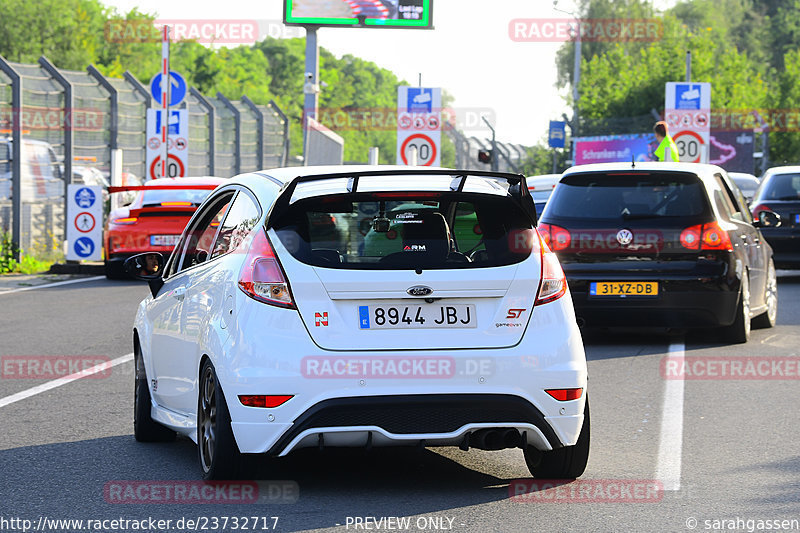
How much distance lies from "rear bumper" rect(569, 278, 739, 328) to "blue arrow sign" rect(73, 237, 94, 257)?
39.0ft

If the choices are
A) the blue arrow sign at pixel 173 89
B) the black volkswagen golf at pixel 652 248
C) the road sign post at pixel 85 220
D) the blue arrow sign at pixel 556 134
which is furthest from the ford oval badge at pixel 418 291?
the blue arrow sign at pixel 556 134

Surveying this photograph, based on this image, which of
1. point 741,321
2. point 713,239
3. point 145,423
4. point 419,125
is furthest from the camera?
point 419,125

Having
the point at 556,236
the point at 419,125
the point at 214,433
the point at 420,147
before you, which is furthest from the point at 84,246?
the point at 214,433

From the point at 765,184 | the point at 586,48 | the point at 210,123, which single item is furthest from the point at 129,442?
the point at 586,48

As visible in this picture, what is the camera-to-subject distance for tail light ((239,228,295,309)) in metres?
6.55

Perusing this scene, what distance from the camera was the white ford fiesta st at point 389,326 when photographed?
6.48 m

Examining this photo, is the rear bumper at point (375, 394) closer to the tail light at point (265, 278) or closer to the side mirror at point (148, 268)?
the tail light at point (265, 278)

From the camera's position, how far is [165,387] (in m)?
7.90

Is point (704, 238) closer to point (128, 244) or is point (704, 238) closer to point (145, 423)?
point (145, 423)

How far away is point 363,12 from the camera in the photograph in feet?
137

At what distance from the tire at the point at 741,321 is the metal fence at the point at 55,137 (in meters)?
13.9

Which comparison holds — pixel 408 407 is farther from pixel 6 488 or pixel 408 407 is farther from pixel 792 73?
pixel 792 73

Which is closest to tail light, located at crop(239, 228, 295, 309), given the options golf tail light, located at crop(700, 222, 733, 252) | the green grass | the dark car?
golf tail light, located at crop(700, 222, 733, 252)

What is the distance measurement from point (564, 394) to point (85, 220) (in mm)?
17553
